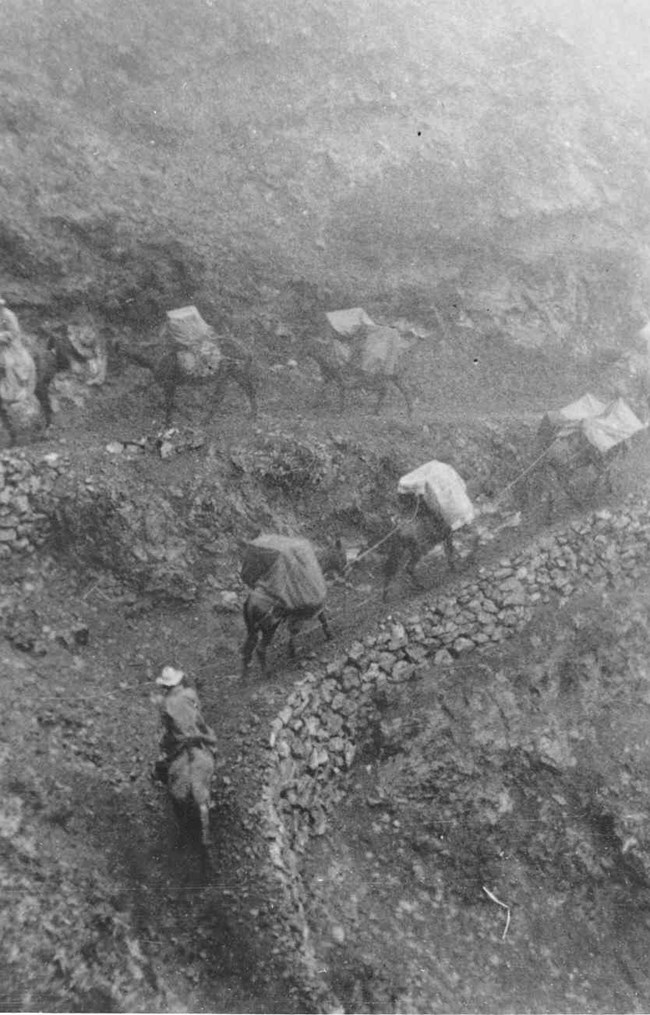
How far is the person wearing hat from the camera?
8664 millimetres

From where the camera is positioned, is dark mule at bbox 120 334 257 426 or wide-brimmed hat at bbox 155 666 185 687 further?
dark mule at bbox 120 334 257 426

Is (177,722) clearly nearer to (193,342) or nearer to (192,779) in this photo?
(192,779)

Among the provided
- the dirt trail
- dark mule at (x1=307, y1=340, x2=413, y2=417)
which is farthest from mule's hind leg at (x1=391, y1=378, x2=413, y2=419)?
the dirt trail

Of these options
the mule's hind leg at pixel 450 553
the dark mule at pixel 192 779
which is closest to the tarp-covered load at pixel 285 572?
the dark mule at pixel 192 779

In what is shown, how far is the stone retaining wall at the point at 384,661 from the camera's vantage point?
31.4ft

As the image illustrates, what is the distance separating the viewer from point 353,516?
46.9 ft

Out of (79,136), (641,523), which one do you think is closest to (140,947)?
(641,523)

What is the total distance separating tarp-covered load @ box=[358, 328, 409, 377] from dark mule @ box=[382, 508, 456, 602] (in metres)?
4.44

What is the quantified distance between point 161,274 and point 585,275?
1177 cm

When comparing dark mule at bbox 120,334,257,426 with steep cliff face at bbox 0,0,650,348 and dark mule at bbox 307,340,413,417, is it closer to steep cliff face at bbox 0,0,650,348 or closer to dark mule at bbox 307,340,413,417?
steep cliff face at bbox 0,0,650,348

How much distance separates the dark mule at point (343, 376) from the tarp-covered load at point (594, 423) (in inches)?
124

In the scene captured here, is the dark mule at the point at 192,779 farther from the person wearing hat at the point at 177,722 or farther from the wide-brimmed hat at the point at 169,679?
the wide-brimmed hat at the point at 169,679

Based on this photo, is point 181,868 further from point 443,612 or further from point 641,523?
point 641,523

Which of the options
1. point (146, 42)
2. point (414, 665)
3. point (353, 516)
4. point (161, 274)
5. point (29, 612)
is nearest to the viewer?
point (29, 612)
